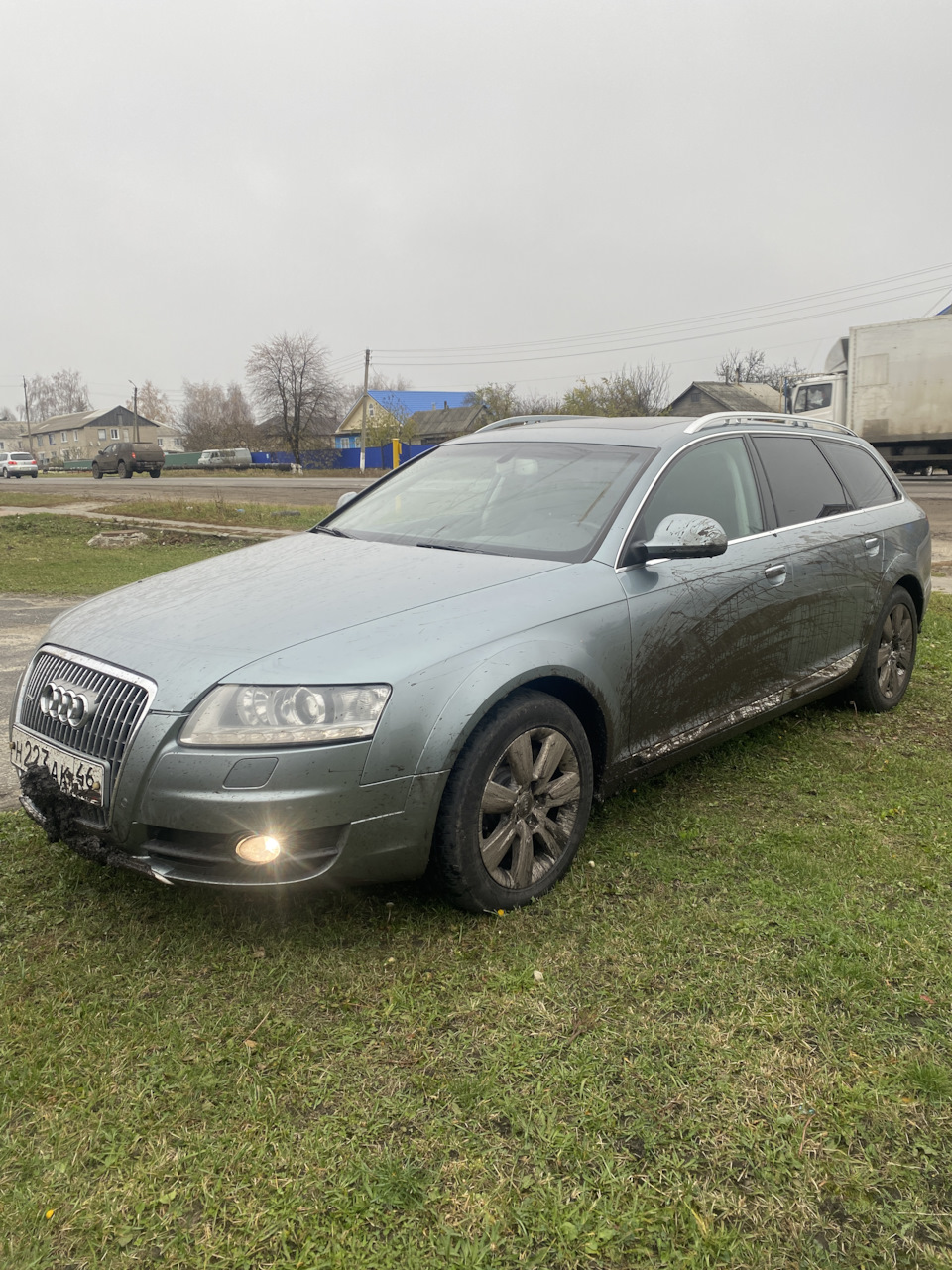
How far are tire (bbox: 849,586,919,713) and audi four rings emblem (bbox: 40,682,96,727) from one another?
12.9 feet

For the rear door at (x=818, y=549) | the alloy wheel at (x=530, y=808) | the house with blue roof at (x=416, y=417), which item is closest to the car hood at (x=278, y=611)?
the alloy wheel at (x=530, y=808)

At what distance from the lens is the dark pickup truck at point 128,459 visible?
42.6m

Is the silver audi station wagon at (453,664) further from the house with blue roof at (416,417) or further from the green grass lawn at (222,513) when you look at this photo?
the house with blue roof at (416,417)

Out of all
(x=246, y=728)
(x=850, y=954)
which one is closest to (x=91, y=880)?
(x=246, y=728)

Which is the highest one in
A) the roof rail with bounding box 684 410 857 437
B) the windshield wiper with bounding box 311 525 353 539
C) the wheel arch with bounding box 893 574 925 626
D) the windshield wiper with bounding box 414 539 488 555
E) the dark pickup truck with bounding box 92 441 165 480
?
the dark pickup truck with bounding box 92 441 165 480

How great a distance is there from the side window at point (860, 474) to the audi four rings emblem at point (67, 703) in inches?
153

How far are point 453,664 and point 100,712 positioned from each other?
1.06m

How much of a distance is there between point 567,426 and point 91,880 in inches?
111

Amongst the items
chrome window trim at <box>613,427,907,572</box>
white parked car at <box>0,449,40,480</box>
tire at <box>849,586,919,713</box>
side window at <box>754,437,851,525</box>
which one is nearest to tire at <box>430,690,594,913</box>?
chrome window trim at <box>613,427,907,572</box>

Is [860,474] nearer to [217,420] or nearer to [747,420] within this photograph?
[747,420]

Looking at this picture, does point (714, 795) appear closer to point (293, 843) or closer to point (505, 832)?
point (505, 832)

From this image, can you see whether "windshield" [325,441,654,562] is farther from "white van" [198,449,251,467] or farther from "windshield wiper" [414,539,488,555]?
"white van" [198,449,251,467]

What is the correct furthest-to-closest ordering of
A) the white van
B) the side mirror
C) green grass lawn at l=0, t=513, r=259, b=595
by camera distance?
the white van
green grass lawn at l=0, t=513, r=259, b=595
the side mirror

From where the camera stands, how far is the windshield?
3750 mm
